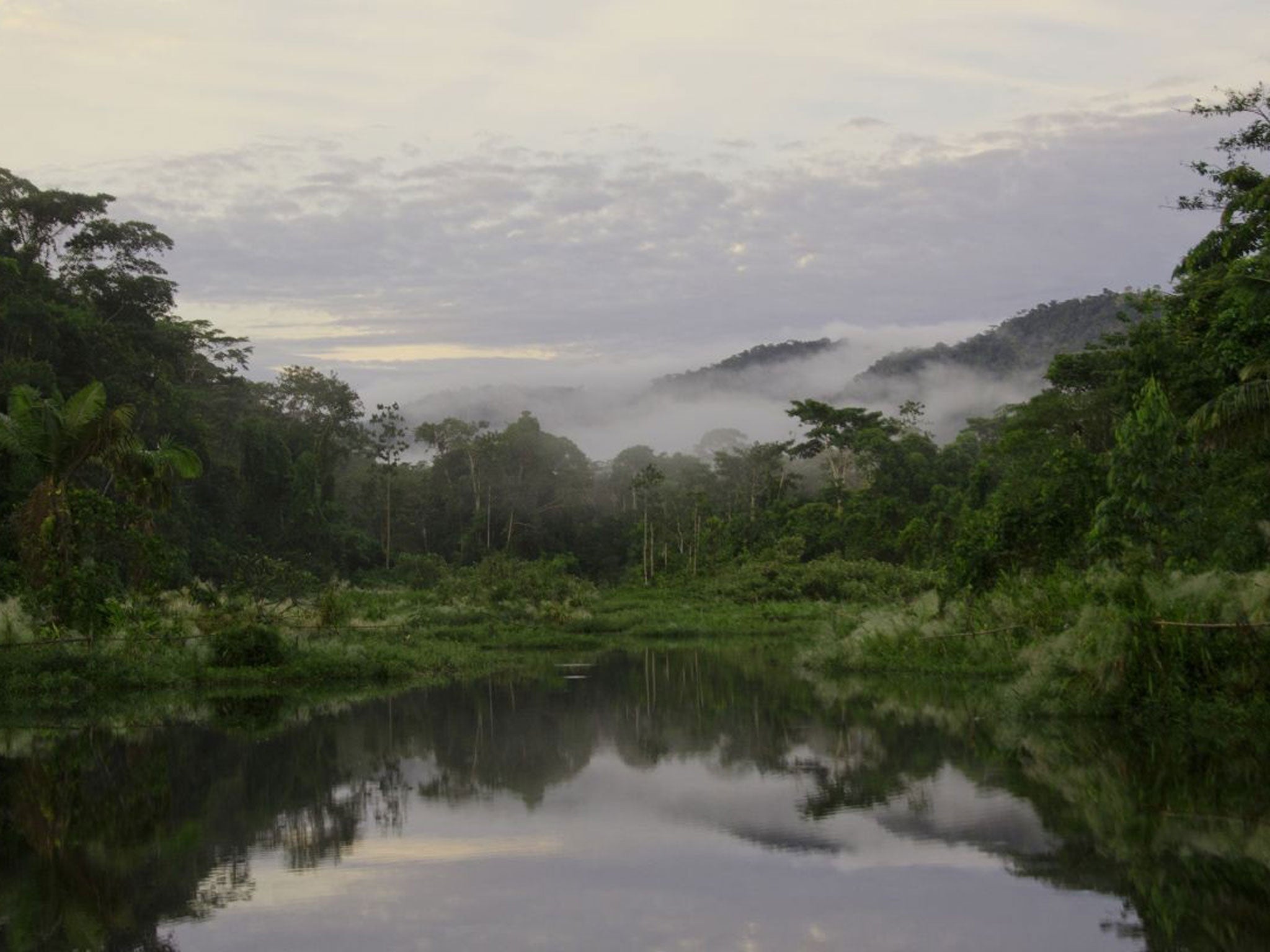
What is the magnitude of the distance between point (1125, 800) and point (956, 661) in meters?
13.5

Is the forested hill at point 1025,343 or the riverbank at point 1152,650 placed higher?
the forested hill at point 1025,343

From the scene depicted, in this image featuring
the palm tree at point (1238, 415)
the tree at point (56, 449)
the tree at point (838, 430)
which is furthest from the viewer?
the tree at point (838, 430)

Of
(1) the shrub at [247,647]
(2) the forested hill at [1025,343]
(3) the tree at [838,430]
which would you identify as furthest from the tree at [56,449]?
(2) the forested hill at [1025,343]

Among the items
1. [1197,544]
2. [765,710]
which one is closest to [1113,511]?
[1197,544]

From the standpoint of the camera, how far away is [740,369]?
6009 inches

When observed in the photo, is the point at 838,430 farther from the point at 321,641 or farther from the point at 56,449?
the point at 56,449

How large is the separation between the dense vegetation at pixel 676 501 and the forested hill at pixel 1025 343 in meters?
50.4

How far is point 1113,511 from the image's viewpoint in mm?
22844

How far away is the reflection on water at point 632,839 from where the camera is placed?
841 centimetres

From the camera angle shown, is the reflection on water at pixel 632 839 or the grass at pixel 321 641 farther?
the grass at pixel 321 641

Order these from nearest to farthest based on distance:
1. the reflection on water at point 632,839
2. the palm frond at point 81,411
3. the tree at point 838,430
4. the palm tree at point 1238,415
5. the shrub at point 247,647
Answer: the reflection on water at point 632,839 < the palm tree at point 1238,415 < the palm frond at point 81,411 < the shrub at point 247,647 < the tree at point 838,430

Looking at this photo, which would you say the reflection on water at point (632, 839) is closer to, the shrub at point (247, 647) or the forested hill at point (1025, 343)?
the shrub at point (247, 647)

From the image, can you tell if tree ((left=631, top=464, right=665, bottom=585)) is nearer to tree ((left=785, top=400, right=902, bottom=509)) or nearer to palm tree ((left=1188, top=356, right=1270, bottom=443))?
tree ((left=785, top=400, right=902, bottom=509))

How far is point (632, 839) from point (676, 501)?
58.6 meters
